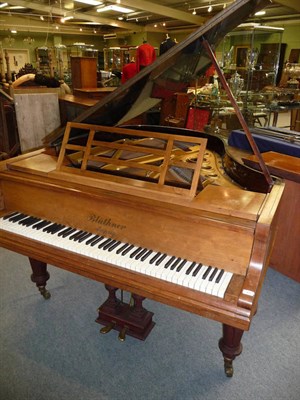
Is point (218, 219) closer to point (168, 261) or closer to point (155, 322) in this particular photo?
point (168, 261)

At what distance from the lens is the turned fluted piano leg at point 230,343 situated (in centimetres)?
180

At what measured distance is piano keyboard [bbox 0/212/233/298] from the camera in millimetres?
1496

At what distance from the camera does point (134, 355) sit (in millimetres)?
2139

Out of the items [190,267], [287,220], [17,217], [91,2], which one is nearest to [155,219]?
[190,267]

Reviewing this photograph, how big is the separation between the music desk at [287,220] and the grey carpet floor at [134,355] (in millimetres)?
330

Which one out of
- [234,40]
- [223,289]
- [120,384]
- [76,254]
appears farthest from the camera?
[234,40]

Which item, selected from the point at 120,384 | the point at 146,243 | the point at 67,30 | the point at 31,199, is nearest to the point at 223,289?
the point at 146,243

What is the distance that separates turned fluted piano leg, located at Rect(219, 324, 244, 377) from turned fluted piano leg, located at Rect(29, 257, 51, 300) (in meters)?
1.52

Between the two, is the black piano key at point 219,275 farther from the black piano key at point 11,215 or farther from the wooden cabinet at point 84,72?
the wooden cabinet at point 84,72

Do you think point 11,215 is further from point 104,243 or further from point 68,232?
point 104,243

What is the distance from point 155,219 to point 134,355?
1.10 m

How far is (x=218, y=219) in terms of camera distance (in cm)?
151

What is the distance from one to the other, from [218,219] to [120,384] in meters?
1.27

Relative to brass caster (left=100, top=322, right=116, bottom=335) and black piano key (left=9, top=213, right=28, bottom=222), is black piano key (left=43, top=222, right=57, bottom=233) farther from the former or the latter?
brass caster (left=100, top=322, right=116, bottom=335)
